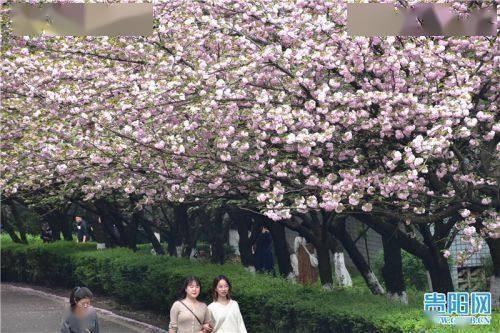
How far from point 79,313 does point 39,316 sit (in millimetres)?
12284

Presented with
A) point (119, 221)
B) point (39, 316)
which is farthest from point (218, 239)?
point (39, 316)

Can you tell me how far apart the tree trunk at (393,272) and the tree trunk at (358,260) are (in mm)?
376

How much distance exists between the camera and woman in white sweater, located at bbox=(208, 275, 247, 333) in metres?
11.5

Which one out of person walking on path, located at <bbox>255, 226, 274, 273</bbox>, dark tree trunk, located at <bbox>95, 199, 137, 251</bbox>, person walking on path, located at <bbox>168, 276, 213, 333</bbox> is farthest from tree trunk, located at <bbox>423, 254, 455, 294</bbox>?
dark tree trunk, located at <bbox>95, 199, 137, 251</bbox>

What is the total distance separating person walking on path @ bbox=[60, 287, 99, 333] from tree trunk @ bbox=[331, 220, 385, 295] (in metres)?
7.23

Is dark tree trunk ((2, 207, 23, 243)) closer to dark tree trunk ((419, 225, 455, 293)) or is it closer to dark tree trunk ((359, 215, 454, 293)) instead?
dark tree trunk ((359, 215, 454, 293))

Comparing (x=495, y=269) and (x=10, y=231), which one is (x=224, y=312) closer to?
(x=495, y=269)

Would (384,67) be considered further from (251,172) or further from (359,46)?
(251,172)

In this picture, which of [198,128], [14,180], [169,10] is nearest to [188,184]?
[198,128]

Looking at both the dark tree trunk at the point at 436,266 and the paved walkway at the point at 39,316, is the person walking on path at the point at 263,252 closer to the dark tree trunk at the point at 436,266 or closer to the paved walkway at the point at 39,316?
the paved walkway at the point at 39,316

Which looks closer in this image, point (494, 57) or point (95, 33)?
point (494, 57)

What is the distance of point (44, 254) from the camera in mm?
29281

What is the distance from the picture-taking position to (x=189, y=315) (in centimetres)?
1116

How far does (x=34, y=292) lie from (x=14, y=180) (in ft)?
28.3
